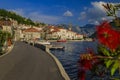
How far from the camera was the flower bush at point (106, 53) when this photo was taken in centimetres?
309

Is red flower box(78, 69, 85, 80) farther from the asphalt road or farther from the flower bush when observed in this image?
the asphalt road

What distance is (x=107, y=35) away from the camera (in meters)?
3.11

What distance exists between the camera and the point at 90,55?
3365 mm

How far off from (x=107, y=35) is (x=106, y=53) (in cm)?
34

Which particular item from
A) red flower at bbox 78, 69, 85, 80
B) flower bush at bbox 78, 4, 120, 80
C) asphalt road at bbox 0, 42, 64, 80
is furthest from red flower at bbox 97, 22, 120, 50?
Answer: asphalt road at bbox 0, 42, 64, 80

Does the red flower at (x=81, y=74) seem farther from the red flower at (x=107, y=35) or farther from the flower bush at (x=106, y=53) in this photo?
the red flower at (x=107, y=35)

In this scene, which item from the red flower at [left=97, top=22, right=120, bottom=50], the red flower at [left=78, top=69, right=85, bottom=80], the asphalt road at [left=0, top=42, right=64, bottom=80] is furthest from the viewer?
the asphalt road at [left=0, top=42, right=64, bottom=80]

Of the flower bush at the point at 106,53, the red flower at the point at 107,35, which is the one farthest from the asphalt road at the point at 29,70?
the red flower at the point at 107,35

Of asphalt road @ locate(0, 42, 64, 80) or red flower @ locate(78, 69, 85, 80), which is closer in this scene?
red flower @ locate(78, 69, 85, 80)

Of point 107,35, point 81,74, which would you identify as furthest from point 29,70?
point 107,35

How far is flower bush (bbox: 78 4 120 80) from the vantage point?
309 centimetres

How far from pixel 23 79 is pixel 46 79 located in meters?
1.53

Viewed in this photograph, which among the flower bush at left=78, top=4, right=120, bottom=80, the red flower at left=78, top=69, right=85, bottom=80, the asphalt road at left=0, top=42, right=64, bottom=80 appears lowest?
the asphalt road at left=0, top=42, right=64, bottom=80

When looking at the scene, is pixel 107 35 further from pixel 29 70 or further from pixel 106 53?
pixel 29 70
